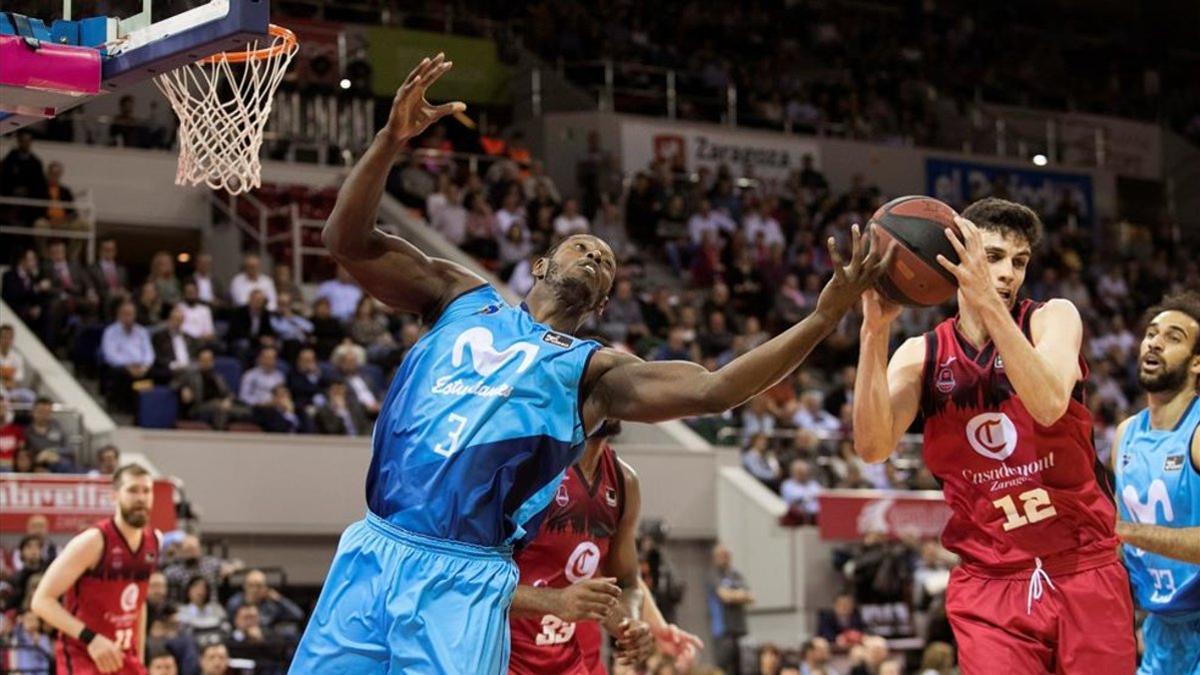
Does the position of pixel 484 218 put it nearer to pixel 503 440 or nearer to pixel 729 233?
pixel 729 233

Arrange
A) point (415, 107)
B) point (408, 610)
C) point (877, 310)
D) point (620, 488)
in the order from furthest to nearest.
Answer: point (620, 488), point (877, 310), point (415, 107), point (408, 610)

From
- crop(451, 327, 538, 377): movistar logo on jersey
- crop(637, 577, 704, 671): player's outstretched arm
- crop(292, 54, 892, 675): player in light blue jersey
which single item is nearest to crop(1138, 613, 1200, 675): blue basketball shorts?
crop(637, 577, 704, 671): player's outstretched arm

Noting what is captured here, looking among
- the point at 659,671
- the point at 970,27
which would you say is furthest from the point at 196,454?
the point at 970,27

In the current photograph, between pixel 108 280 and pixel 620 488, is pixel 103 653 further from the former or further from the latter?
pixel 108 280

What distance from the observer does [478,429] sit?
514cm

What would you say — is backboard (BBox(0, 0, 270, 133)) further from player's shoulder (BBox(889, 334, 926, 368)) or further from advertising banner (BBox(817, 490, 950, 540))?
advertising banner (BBox(817, 490, 950, 540))

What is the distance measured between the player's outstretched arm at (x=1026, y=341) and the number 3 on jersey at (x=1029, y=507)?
0.30 metres

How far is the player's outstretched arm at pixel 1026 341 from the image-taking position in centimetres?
555

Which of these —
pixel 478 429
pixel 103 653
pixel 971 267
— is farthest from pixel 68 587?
pixel 971 267

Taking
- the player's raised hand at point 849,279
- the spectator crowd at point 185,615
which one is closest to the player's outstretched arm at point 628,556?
the player's raised hand at point 849,279

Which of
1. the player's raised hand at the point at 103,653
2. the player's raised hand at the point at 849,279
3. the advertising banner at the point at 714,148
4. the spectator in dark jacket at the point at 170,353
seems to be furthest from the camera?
the advertising banner at the point at 714,148

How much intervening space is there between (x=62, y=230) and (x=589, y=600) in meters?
14.1

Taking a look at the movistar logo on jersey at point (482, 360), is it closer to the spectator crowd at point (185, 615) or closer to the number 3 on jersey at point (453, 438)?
the number 3 on jersey at point (453, 438)

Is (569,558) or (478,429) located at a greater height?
(478,429)
